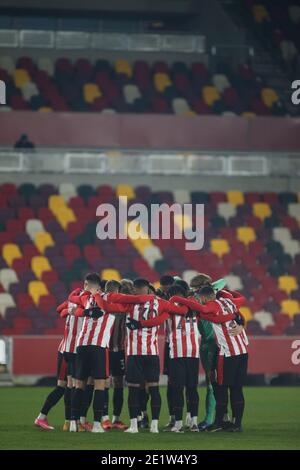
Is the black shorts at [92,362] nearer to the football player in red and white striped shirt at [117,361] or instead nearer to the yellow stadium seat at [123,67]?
the football player in red and white striped shirt at [117,361]

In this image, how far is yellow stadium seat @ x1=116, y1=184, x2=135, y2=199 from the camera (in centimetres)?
2845

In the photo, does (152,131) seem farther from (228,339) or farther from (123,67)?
(228,339)

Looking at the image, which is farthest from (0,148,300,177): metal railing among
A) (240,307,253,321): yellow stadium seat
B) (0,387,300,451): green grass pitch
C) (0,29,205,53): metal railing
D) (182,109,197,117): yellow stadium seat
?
(0,387,300,451): green grass pitch

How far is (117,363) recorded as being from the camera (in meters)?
15.9

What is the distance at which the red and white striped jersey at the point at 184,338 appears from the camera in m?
15.3

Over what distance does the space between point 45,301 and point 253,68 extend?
10.1m

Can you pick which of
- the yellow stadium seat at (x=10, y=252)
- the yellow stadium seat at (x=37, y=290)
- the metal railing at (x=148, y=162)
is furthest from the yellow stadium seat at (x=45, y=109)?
the yellow stadium seat at (x=37, y=290)

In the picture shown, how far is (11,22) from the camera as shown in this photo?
108 ft

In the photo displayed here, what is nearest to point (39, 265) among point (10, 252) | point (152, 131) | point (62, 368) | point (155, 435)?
point (10, 252)

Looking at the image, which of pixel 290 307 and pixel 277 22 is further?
pixel 277 22

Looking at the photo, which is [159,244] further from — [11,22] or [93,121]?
[11,22]

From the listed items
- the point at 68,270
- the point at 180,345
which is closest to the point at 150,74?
the point at 68,270

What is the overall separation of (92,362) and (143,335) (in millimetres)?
652

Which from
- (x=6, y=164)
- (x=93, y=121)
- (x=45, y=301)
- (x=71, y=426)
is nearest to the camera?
(x=71, y=426)
